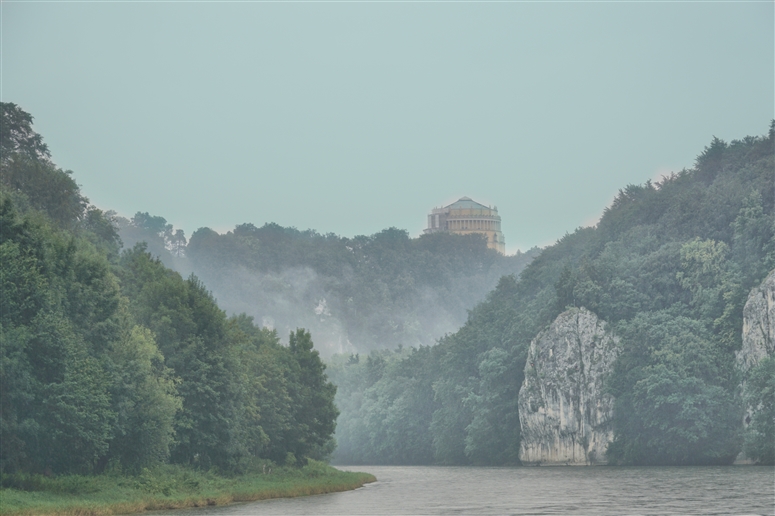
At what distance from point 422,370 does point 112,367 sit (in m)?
111

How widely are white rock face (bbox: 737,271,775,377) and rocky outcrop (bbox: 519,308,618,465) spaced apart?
16331 mm

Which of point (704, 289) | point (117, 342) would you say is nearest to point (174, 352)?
point (117, 342)

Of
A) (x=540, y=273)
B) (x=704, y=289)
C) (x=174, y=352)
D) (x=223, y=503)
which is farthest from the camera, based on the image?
(x=540, y=273)

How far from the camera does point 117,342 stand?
68.1m

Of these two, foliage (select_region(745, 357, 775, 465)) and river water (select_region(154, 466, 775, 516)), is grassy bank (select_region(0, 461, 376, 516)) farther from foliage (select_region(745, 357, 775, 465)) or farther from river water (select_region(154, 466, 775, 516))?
foliage (select_region(745, 357, 775, 465))

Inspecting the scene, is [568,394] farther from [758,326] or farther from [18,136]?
[18,136]

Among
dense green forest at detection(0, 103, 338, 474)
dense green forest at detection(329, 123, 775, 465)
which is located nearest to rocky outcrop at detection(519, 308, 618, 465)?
dense green forest at detection(329, 123, 775, 465)

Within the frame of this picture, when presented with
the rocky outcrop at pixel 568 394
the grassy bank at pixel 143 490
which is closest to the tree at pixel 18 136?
the grassy bank at pixel 143 490

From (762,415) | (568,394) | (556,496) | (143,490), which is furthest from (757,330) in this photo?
(143,490)

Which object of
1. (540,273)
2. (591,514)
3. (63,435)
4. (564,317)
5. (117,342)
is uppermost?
(540,273)

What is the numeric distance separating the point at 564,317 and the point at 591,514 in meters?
79.5

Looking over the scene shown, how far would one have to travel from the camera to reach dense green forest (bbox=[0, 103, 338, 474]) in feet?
191

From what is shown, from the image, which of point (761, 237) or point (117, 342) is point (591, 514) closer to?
point (117, 342)

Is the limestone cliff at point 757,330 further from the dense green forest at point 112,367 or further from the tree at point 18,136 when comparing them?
the tree at point 18,136
